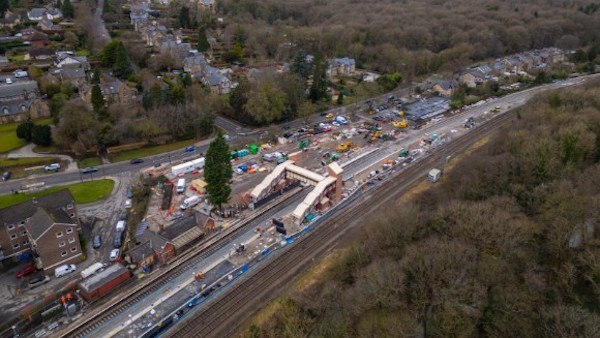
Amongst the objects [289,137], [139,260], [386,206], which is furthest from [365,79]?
[139,260]

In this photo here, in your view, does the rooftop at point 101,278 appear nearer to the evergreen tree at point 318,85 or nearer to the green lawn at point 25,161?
the green lawn at point 25,161

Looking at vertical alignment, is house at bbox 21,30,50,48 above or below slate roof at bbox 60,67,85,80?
above

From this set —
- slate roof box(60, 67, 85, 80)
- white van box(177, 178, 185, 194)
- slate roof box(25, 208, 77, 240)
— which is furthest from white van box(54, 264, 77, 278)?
slate roof box(60, 67, 85, 80)

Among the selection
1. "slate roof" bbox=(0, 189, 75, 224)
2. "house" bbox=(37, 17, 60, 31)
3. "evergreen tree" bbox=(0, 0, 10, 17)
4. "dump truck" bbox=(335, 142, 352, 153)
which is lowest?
"dump truck" bbox=(335, 142, 352, 153)

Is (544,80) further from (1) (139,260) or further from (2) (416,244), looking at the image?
(1) (139,260)

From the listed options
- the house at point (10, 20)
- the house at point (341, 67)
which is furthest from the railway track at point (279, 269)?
the house at point (10, 20)

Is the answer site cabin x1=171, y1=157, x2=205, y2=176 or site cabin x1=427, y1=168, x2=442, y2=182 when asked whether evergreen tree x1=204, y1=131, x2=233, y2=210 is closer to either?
site cabin x1=171, y1=157, x2=205, y2=176
